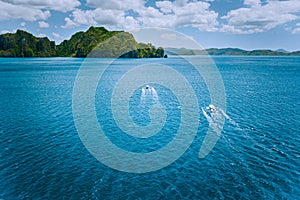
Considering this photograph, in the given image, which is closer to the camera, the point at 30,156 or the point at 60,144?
the point at 30,156

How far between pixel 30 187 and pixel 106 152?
13.9 meters

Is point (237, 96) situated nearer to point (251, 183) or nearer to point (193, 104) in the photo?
point (193, 104)

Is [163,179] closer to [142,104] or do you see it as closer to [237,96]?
[142,104]

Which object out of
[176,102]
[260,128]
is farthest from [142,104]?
[260,128]

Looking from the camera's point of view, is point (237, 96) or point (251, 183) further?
point (237, 96)

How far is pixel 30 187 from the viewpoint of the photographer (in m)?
31.1

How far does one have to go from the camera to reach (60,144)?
44.8 m

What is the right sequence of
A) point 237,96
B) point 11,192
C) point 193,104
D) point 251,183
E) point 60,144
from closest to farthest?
point 11,192 < point 251,183 < point 60,144 < point 193,104 < point 237,96

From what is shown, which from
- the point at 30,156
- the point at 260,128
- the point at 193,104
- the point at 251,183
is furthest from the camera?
the point at 193,104

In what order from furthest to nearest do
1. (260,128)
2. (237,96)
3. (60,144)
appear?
1. (237,96)
2. (260,128)
3. (60,144)

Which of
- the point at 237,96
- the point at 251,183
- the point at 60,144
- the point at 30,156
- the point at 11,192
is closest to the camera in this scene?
the point at 11,192

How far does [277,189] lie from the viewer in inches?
1211

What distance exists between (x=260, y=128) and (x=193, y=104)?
89.1 feet

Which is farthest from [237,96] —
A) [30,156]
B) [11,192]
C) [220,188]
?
[11,192]
